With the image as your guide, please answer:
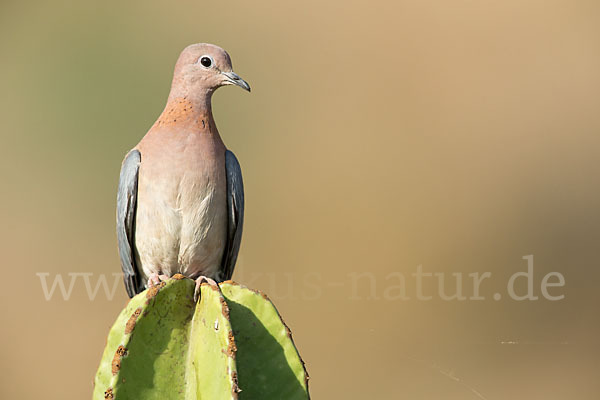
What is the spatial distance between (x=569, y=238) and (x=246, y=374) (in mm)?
5647

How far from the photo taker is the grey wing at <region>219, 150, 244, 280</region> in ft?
12.5

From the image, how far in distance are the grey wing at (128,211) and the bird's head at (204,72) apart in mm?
426

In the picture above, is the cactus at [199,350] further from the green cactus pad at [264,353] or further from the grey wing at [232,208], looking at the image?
the grey wing at [232,208]

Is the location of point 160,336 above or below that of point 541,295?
above

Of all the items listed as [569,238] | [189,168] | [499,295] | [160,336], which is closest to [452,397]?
[499,295]

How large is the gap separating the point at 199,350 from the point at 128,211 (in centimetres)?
127

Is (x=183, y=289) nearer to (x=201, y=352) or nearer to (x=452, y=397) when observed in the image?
(x=201, y=352)

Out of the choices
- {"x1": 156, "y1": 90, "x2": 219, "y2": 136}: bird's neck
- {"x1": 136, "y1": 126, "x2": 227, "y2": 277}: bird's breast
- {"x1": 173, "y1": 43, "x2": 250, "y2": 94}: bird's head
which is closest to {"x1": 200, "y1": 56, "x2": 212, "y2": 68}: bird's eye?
{"x1": 173, "y1": 43, "x2": 250, "y2": 94}: bird's head

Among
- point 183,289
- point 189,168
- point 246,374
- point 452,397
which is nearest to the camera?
point 246,374

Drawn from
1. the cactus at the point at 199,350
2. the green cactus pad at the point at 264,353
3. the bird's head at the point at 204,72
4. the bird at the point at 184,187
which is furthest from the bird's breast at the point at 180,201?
the green cactus pad at the point at 264,353

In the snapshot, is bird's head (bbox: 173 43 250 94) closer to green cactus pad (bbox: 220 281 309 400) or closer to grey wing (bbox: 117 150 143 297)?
grey wing (bbox: 117 150 143 297)

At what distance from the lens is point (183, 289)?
289 cm

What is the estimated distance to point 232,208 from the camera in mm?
3846

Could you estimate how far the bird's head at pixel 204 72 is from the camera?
373 cm
